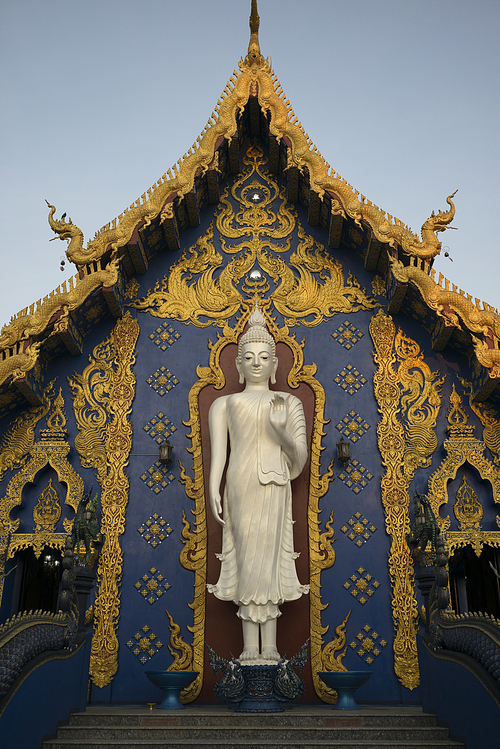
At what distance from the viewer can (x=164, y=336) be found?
7.44 m

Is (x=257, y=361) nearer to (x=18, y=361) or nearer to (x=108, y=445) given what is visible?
(x=108, y=445)

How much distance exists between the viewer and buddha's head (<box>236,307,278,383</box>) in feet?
22.1

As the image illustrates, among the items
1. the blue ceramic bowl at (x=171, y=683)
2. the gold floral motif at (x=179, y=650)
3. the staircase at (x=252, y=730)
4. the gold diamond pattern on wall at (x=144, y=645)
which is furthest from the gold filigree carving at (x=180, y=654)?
the staircase at (x=252, y=730)

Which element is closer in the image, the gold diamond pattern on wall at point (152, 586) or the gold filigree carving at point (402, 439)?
the gold filigree carving at point (402, 439)

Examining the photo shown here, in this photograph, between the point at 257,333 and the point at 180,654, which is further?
the point at 257,333

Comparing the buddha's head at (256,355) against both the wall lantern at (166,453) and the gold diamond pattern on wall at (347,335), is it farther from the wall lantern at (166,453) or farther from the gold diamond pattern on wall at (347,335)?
the wall lantern at (166,453)

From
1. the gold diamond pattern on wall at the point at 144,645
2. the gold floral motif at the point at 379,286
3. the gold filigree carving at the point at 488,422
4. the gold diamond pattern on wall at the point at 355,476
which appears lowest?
the gold diamond pattern on wall at the point at 144,645

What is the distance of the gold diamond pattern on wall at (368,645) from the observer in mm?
6090

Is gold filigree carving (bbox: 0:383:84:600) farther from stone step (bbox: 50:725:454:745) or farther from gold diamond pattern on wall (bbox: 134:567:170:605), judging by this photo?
stone step (bbox: 50:725:454:745)

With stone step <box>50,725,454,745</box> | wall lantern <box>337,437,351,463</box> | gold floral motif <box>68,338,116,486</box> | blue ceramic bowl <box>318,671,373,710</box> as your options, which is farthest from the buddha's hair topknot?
stone step <box>50,725,454,745</box>

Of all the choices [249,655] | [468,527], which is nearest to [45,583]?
[249,655]

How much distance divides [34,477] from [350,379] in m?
3.44

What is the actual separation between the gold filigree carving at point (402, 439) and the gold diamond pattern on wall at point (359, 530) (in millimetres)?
183

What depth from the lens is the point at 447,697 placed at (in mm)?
4789
